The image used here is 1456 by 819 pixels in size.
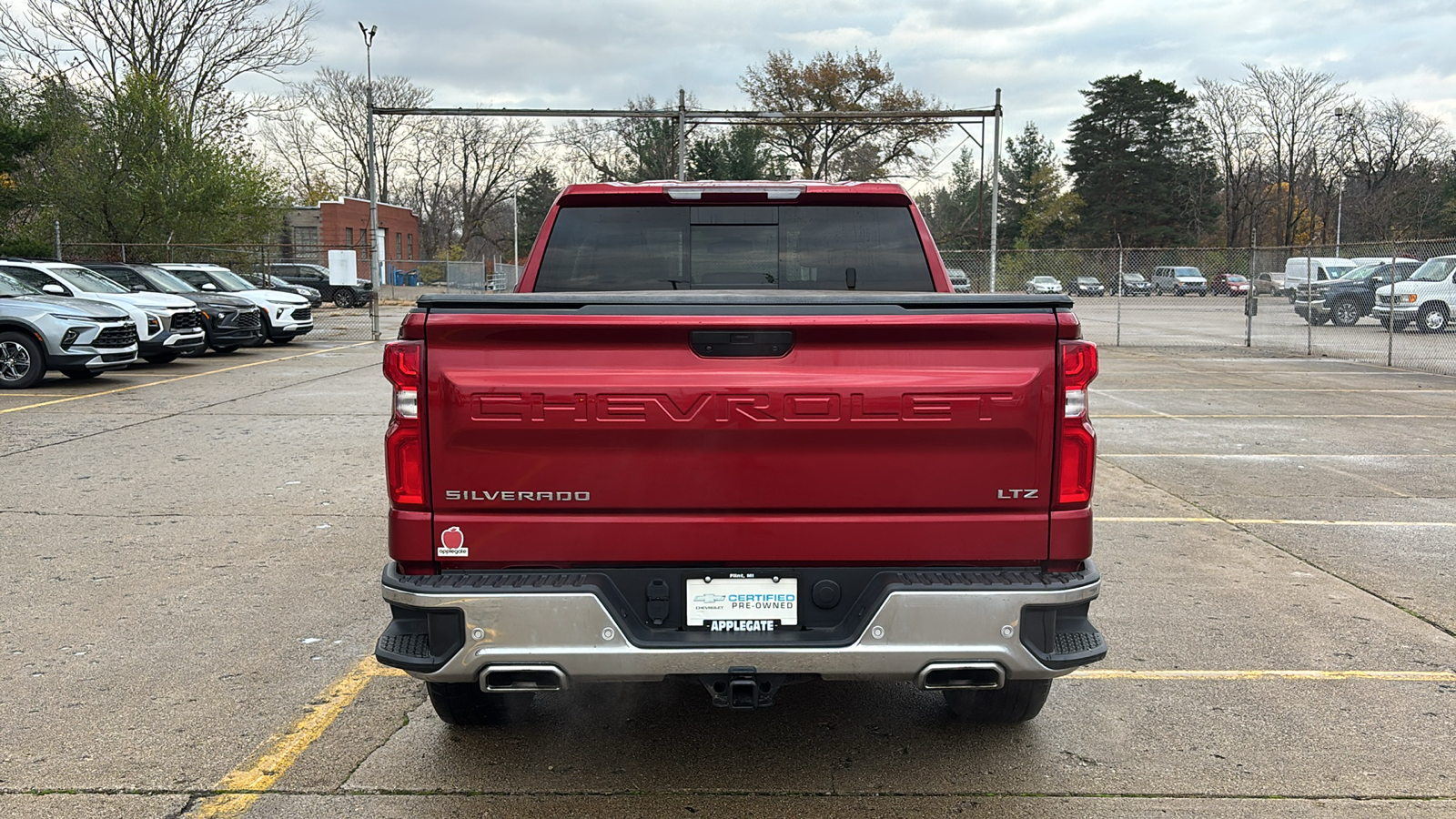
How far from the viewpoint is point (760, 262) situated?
464 centimetres

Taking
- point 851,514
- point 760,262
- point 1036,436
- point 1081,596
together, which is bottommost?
point 1081,596

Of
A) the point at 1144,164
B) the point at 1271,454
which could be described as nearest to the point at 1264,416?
the point at 1271,454

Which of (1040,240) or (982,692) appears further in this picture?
(1040,240)

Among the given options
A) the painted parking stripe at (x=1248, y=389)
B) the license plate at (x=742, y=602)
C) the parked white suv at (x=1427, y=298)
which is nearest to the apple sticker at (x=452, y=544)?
the license plate at (x=742, y=602)

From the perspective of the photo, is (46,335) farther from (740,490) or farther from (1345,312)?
(1345,312)

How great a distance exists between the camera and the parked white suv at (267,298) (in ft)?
75.6

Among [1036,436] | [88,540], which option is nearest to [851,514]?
[1036,436]

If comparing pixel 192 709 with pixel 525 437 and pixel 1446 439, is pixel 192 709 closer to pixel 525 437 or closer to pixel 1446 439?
pixel 525 437

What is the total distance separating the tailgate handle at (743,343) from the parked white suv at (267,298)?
2182 centimetres

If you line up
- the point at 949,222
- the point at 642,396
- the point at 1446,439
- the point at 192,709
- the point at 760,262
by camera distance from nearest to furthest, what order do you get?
1. the point at 642,396
2. the point at 192,709
3. the point at 760,262
4. the point at 1446,439
5. the point at 949,222

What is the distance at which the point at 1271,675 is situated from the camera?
4.59 metres

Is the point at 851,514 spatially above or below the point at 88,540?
above

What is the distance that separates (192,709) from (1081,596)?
129 inches

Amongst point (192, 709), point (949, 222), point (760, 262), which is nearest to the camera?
point (192, 709)
